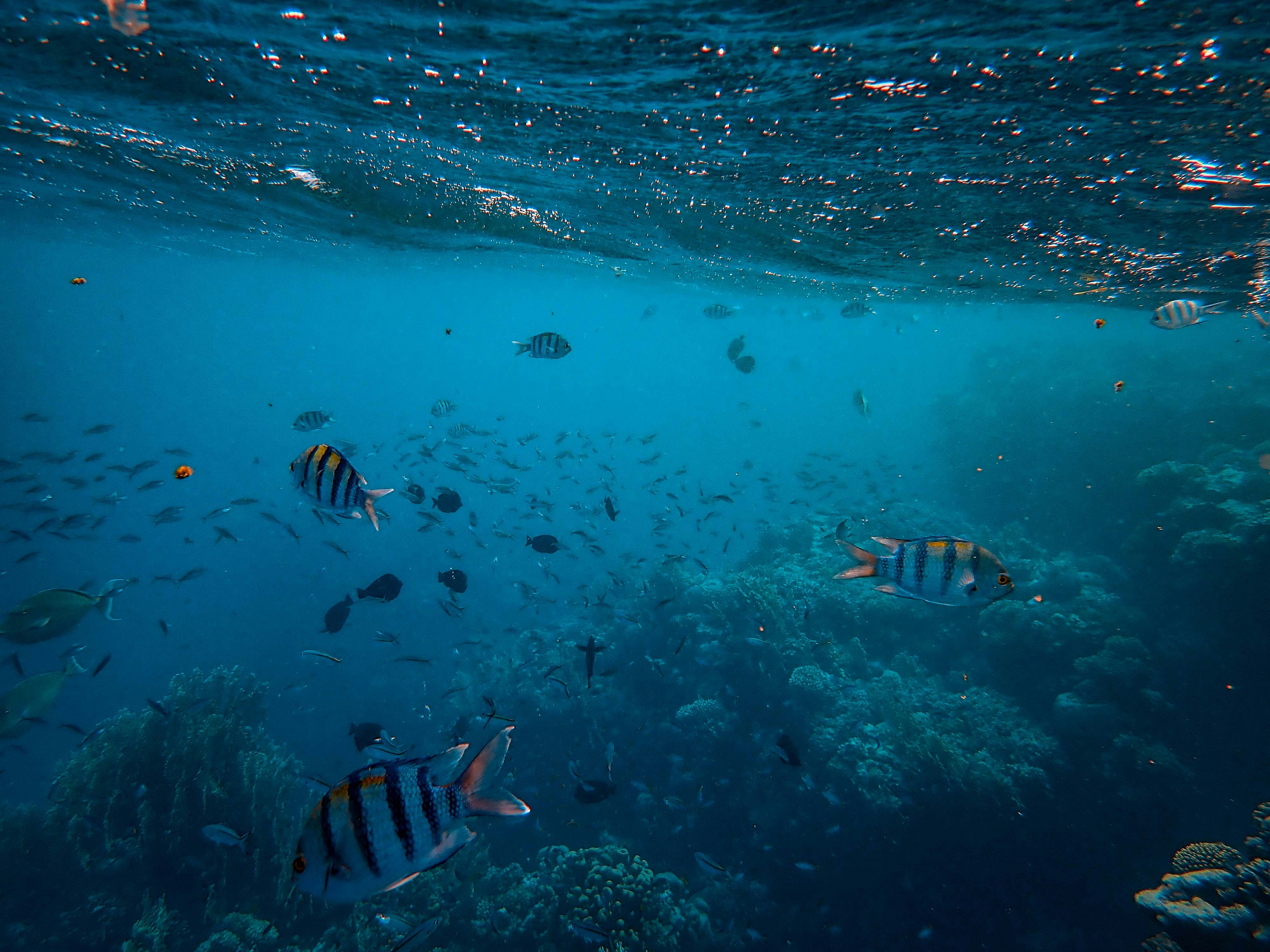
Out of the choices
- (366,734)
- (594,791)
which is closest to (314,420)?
(366,734)

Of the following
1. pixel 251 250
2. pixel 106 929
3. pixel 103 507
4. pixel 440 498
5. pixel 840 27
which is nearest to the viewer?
pixel 840 27

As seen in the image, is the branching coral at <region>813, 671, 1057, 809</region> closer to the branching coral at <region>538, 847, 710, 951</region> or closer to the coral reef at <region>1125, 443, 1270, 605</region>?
the branching coral at <region>538, 847, 710, 951</region>

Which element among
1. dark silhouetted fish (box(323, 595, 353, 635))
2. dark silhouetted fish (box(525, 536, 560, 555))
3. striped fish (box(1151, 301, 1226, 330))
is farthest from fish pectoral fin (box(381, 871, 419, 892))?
striped fish (box(1151, 301, 1226, 330))

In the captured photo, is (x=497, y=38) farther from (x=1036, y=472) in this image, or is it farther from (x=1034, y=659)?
(x=1036, y=472)

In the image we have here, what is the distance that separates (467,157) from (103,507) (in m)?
52.8

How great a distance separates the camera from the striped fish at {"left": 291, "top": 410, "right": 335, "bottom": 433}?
852 centimetres

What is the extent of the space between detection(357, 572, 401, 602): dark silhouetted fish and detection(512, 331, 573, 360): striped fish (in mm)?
4048

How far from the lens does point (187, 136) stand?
39.6ft

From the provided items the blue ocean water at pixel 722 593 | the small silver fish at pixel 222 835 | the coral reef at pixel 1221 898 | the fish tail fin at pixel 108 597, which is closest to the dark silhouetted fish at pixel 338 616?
the blue ocean water at pixel 722 593

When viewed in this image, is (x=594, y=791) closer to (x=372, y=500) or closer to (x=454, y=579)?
(x=454, y=579)

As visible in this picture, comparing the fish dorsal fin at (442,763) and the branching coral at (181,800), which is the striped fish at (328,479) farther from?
the branching coral at (181,800)

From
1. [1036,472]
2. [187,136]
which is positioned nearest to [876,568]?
[187,136]

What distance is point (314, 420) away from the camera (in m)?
8.73

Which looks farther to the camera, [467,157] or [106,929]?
[467,157]
